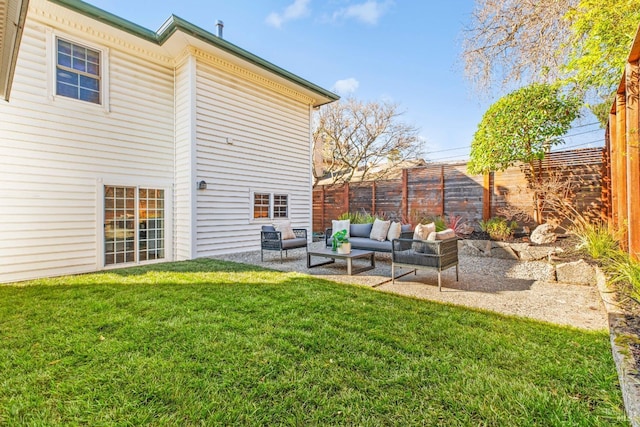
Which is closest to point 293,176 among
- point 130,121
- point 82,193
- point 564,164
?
point 130,121

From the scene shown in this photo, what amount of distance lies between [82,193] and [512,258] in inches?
352

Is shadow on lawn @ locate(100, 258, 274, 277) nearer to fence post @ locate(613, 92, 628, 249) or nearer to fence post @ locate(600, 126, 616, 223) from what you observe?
fence post @ locate(613, 92, 628, 249)

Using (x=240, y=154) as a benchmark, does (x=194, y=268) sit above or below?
below

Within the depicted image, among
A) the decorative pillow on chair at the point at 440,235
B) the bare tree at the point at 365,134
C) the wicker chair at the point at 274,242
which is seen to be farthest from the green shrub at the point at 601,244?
the bare tree at the point at 365,134

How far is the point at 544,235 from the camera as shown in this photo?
6227 mm

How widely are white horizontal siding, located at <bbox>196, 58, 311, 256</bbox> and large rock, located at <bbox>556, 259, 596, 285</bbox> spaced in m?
6.58

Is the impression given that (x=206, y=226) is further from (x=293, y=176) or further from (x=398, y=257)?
(x=398, y=257)

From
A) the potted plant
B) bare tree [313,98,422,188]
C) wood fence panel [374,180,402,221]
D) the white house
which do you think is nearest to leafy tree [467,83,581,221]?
wood fence panel [374,180,402,221]

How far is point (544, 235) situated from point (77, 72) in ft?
33.3

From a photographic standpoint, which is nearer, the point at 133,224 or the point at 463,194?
the point at 133,224

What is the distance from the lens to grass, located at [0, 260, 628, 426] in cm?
176

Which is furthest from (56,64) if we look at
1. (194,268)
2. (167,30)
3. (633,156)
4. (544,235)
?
(544,235)

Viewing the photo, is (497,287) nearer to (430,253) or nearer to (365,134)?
(430,253)

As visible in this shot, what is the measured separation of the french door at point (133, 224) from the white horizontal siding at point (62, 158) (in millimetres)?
210
